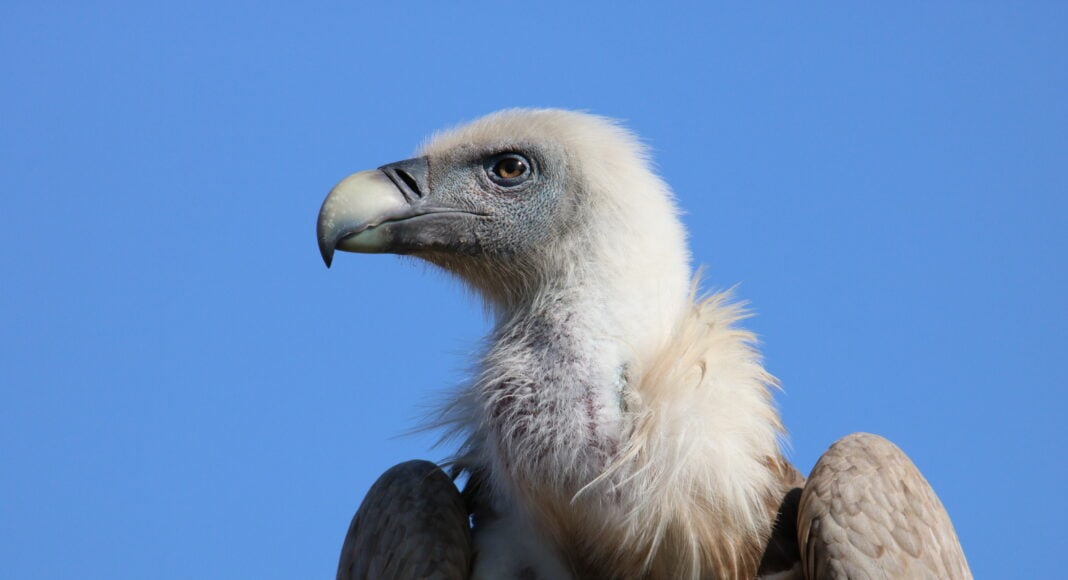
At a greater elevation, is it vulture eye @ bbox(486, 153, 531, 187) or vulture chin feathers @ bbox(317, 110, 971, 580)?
vulture eye @ bbox(486, 153, 531, 187)

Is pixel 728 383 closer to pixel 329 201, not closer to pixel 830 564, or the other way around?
pixel 830 564

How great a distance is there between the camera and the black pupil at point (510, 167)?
5.46 meters

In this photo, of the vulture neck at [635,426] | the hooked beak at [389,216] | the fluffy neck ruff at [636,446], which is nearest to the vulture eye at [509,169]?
the hooked beak at [389,216]

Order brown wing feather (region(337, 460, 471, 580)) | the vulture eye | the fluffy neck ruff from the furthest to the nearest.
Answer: the vulture eye → brown wing feather (region(337, 460, 471, 580)) → the fluffy neck ruff

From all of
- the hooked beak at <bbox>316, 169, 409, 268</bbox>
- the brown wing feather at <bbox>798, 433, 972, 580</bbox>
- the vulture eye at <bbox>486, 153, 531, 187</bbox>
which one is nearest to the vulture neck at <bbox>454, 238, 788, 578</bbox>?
the brown wing feather at <bbox>798, 433, 972, 580</bbox>

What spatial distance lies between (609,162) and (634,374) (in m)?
0.92

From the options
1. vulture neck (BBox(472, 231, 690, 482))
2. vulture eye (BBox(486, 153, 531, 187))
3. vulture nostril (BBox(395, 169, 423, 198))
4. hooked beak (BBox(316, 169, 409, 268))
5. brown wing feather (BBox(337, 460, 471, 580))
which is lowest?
brown wing feather (BBox(337, 460, 471, 580))

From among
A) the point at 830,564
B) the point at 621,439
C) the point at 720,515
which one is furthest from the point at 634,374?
the point at 830,564

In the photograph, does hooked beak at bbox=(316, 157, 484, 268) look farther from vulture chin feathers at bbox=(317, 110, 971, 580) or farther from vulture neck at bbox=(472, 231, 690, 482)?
vulture neck at bbox=(472, 231, 690, 482)

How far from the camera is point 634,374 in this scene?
485 centimetres

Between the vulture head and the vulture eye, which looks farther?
the vulture eye

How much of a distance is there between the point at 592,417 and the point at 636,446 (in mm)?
176

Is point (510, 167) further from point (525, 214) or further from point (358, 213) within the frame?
point (358, 213)

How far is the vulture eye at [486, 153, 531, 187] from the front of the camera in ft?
17.8
